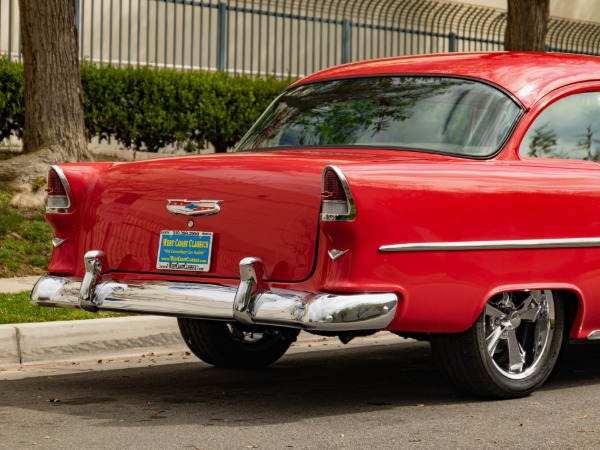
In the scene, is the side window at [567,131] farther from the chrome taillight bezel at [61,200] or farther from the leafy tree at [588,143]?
the chrome taillight bezel at [61,200]

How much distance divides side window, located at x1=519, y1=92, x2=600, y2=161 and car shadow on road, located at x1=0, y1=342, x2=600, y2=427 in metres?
1.27

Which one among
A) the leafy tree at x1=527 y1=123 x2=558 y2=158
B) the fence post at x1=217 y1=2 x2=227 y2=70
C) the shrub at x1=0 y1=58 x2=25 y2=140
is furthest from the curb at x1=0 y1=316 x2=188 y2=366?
the fence post at x1=217 y1=2 x2=227 y2=70

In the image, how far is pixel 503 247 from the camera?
20.1 feet

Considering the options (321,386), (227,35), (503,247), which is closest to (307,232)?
(503,247)

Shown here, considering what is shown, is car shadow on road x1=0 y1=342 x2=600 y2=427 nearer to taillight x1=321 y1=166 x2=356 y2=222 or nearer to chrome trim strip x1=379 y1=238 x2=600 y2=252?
chrome trim strip x1=379 y1=238 x2=600 y2=252

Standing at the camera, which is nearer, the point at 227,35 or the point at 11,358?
the point at 11,358

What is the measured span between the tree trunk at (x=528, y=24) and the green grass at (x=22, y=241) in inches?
252

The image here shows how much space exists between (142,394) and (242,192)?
1366 mm

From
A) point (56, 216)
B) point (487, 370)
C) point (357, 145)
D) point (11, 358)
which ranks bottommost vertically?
point (11, 358)

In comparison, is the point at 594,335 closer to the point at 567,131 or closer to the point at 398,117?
the point at 567,131

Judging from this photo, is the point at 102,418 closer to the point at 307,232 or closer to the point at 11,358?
the point at 307,232

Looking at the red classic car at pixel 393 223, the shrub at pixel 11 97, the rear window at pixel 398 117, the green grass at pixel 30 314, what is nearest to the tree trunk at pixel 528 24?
the shrub at pixel 11 97

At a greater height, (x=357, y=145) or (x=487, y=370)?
(x=357, y=145)

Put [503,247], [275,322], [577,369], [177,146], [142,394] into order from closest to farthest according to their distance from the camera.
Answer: [275,322]
[503,247]
[142,394]
[577,369]
[177,146]
